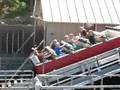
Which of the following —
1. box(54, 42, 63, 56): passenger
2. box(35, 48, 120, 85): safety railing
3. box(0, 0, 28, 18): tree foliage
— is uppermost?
box(0, 0, 28, 18): tree foliage

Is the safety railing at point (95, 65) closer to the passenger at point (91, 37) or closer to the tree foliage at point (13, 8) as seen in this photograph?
the passenger at point (91, 37)

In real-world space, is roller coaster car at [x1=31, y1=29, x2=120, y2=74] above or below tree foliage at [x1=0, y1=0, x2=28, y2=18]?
below

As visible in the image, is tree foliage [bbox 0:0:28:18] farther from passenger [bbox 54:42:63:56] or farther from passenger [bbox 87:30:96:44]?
passenger [bbox 87:30:96:44]

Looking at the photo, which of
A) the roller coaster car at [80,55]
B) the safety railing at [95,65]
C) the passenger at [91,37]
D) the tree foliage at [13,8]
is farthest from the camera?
the tree foliage at [13,8]

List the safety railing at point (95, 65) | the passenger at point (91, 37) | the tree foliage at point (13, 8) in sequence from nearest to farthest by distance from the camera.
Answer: the safety railing at point (95, 65) → the passenger at point (91, 37) → the tree foliage at point (13, 8)

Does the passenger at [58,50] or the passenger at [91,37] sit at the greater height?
the passenger at [91,37]

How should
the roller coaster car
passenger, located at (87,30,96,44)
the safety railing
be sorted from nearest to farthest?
the safety railing → the roller coaster car → passenger, located at (87,30,96,44)

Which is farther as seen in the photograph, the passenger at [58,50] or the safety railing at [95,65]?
the passenger at [58,50]

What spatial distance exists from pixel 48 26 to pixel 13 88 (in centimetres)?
593

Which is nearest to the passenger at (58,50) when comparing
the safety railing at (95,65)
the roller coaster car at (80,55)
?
the roller coaster car at (80,55)

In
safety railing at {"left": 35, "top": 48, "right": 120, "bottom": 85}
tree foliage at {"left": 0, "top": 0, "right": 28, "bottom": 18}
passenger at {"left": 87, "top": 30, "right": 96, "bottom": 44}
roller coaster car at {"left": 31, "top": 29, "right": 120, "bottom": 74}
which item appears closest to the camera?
safety railing at {"left": 35, "top": 48, "right": 120, "bottom": 85}

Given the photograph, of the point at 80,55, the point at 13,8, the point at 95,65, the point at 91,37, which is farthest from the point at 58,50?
the point at 13,8

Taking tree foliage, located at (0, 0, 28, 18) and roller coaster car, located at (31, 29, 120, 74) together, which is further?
tree foliage, located at (0, 0, 28, 18)

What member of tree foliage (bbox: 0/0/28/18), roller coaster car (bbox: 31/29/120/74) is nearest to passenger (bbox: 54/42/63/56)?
roller coaster car (bbox: 31/29/120/74)
